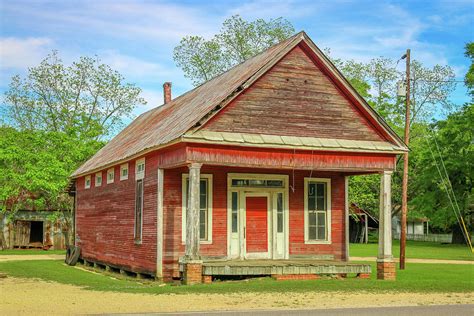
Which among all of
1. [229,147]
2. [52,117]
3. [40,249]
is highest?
[52,117]

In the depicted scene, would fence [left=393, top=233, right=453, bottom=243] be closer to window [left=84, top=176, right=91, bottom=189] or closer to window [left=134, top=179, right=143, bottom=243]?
window [left=84, top=176, right=91, bottom=189]

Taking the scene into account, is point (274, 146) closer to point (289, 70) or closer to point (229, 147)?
point (229, 147)

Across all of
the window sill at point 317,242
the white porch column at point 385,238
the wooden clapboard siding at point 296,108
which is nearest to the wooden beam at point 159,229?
the wooden clapboard siding at point 296,108

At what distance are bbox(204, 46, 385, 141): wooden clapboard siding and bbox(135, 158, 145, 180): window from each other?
4.21 meters

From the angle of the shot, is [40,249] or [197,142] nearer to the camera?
[197,142]

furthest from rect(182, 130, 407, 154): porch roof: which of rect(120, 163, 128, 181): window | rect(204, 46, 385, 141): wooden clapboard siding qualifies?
rect(120, 163, 128, 181): window

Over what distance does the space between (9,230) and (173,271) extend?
88.1 feet

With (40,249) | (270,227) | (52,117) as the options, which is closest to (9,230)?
(40,249)

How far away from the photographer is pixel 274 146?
1989 centimetres

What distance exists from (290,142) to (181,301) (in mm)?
6941

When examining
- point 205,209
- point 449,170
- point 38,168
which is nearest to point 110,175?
point 205,209

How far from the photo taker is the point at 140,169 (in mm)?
23219

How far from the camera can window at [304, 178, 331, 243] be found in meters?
23.3

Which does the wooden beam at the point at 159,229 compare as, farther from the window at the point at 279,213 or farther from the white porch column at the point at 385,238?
the white porch column at the point at 385,238
